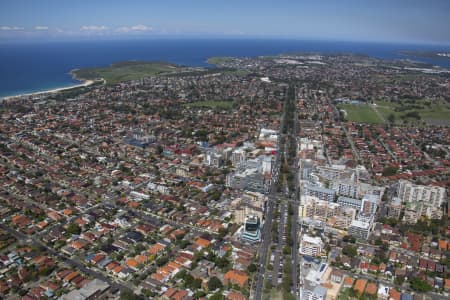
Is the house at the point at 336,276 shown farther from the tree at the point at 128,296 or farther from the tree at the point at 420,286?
the tree at the point at 128,296

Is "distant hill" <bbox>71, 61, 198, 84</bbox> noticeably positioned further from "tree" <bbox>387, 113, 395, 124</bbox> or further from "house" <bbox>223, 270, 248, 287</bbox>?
"house" <bbox>223, 270, 248, 287</bbox>

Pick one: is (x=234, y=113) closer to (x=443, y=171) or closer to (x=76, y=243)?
(x=443, y=171)

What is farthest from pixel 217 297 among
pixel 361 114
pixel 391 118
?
pixel 361 114

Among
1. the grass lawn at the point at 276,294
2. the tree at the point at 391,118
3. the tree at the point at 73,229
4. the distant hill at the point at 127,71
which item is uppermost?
the distant hill at the point at 127,71

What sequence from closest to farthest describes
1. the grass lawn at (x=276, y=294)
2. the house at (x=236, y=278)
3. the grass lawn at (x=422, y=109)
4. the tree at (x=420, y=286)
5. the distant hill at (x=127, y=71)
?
the grass lawn at (x=276, y=294) → the tree at (x=420, y=286) → the house at (x=236, y=278) → the grass lawn at (x=422, y=109) → the distant hill at (x=127, y=71)

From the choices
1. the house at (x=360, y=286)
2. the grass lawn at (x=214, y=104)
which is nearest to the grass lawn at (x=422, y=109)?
the grass lawn at (x=214, y=104)

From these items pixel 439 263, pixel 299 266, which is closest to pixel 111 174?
pixel 299 266
